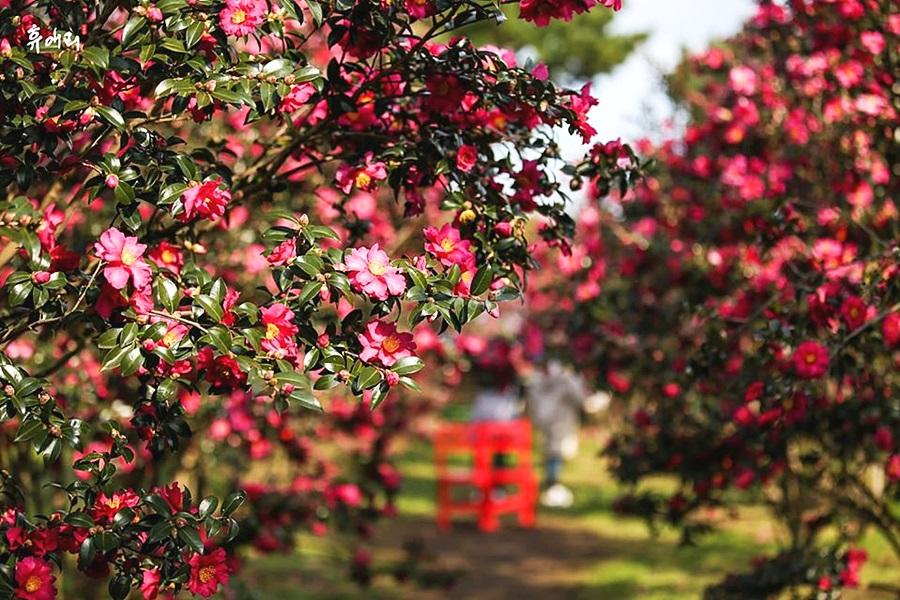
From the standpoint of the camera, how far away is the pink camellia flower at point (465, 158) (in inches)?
108

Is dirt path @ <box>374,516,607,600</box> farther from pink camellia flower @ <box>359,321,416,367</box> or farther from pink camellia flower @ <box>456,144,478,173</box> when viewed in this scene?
pink camellia flower @ <box>359,321,416,367</box>

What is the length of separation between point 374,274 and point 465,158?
0.54 meters

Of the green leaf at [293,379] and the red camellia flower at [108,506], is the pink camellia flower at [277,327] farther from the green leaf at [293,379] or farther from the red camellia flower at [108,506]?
the red camellia flower at [108,506]

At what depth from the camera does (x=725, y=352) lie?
3.67m

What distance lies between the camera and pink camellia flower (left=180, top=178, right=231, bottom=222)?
2.35 meters

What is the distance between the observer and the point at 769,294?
471cm

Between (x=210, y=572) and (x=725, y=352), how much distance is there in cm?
190

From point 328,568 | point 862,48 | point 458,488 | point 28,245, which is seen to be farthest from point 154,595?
point 458,488

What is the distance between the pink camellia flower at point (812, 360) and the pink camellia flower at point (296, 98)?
1.56 meters

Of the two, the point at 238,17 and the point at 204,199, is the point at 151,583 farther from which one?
the point at 238,17

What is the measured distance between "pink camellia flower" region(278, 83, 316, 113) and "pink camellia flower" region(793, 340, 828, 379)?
1559mm

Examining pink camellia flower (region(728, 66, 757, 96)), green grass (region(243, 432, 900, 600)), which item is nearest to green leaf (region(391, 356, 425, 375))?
green grass (region(243, 432, 900, 600))

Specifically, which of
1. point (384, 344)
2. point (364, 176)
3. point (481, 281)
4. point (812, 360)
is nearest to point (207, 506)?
point (384, 344)

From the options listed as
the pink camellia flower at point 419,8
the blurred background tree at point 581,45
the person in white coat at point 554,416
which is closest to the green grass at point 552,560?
the person in white coat at point 554,416
